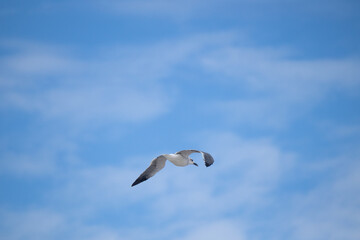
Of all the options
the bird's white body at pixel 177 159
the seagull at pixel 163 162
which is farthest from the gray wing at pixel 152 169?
the bird's white body at pixel 177 159

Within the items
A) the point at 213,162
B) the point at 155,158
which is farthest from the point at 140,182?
the point at 213,162

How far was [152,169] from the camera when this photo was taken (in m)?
35.6

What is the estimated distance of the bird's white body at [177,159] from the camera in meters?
33.8

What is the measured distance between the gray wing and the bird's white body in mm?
1138

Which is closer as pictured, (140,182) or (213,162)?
(213,162)

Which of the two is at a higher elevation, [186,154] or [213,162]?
[186,154]

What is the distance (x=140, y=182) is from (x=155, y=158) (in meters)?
1.93

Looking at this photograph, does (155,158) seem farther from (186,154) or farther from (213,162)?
(213,162)

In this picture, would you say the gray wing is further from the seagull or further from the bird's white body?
the bird's white body

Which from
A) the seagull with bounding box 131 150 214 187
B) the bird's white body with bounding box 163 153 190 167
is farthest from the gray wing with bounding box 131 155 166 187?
the bird's white body with bounding box 163 153 190 167

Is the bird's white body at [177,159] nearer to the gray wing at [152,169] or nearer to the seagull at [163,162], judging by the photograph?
the seagull at [163,162]

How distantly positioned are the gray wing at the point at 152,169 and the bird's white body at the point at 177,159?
1138 millimetres

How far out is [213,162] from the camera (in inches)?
1204

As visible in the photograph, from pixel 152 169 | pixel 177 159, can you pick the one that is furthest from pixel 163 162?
pixel 177 159
